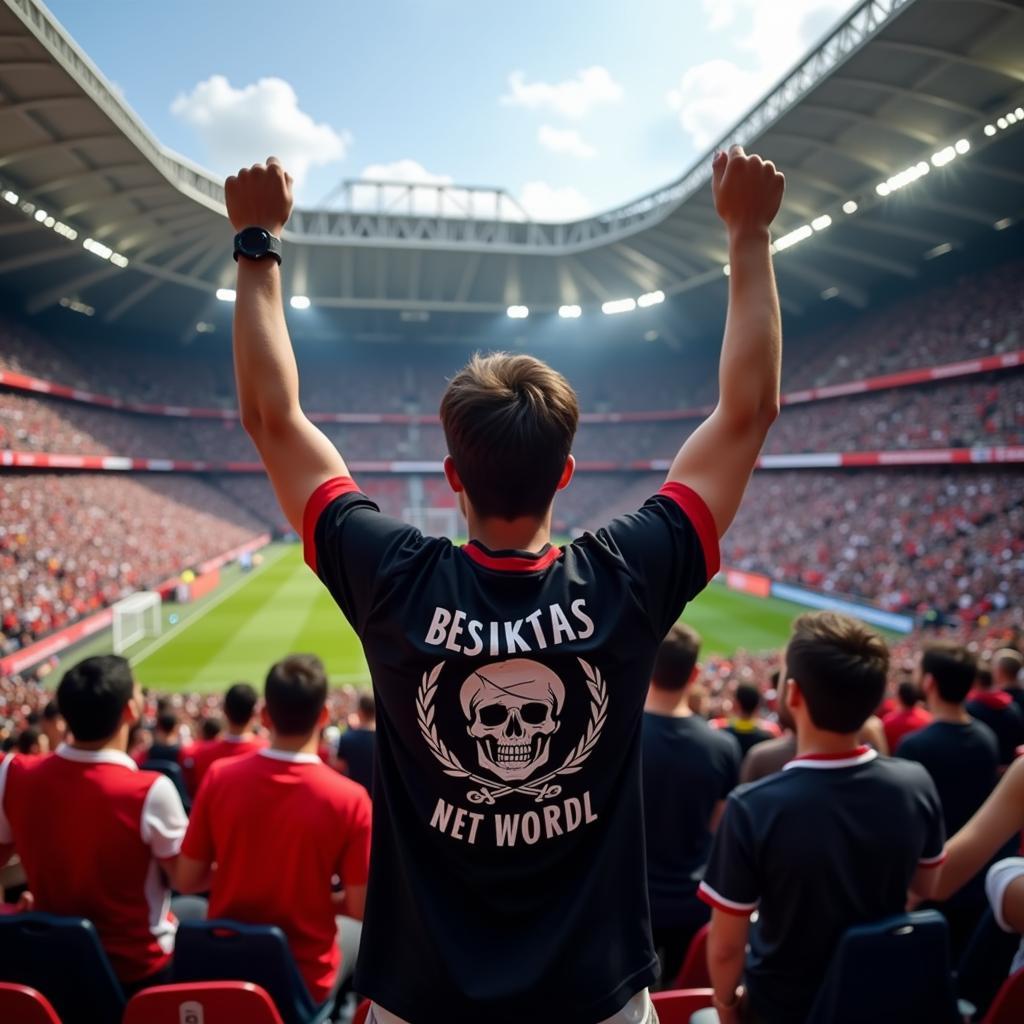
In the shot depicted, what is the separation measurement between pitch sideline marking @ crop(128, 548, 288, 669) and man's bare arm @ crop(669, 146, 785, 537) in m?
16.6

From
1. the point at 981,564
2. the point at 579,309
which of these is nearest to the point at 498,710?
the point at 981,564

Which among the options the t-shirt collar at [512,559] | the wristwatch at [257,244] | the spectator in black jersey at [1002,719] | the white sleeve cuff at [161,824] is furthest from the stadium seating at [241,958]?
the spectator in black jersey at [1002,719]

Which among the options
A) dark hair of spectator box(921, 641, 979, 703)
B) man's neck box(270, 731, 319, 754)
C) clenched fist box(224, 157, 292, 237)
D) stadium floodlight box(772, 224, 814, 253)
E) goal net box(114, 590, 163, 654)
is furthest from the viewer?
stadium floodlight box(772, 224, 814, 253)

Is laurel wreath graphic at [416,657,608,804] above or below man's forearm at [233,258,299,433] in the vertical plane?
below

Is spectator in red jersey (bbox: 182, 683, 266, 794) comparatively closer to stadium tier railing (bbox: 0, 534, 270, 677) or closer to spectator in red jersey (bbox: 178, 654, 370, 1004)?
spectator in red jersey (bbox: 178, 654, 370, 1004)

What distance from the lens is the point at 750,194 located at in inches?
66.7

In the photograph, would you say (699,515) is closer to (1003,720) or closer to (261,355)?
(261,355)

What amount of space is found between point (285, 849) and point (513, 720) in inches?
73.1

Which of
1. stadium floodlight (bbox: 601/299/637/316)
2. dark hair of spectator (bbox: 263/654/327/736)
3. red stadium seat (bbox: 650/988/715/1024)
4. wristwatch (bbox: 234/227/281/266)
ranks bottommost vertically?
red stadium seat (bbox: 650/988/715/1024)

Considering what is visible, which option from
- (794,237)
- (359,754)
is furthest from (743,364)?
(794,237)

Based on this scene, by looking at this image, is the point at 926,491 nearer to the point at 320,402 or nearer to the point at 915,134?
the point at 915,134

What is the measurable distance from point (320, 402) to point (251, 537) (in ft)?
49.5

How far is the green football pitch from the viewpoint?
18766 mm

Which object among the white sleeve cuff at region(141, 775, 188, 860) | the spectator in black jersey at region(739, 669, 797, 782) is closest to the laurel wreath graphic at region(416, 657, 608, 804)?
the white sleeve cuff at region(141, 775, 188, 860)
